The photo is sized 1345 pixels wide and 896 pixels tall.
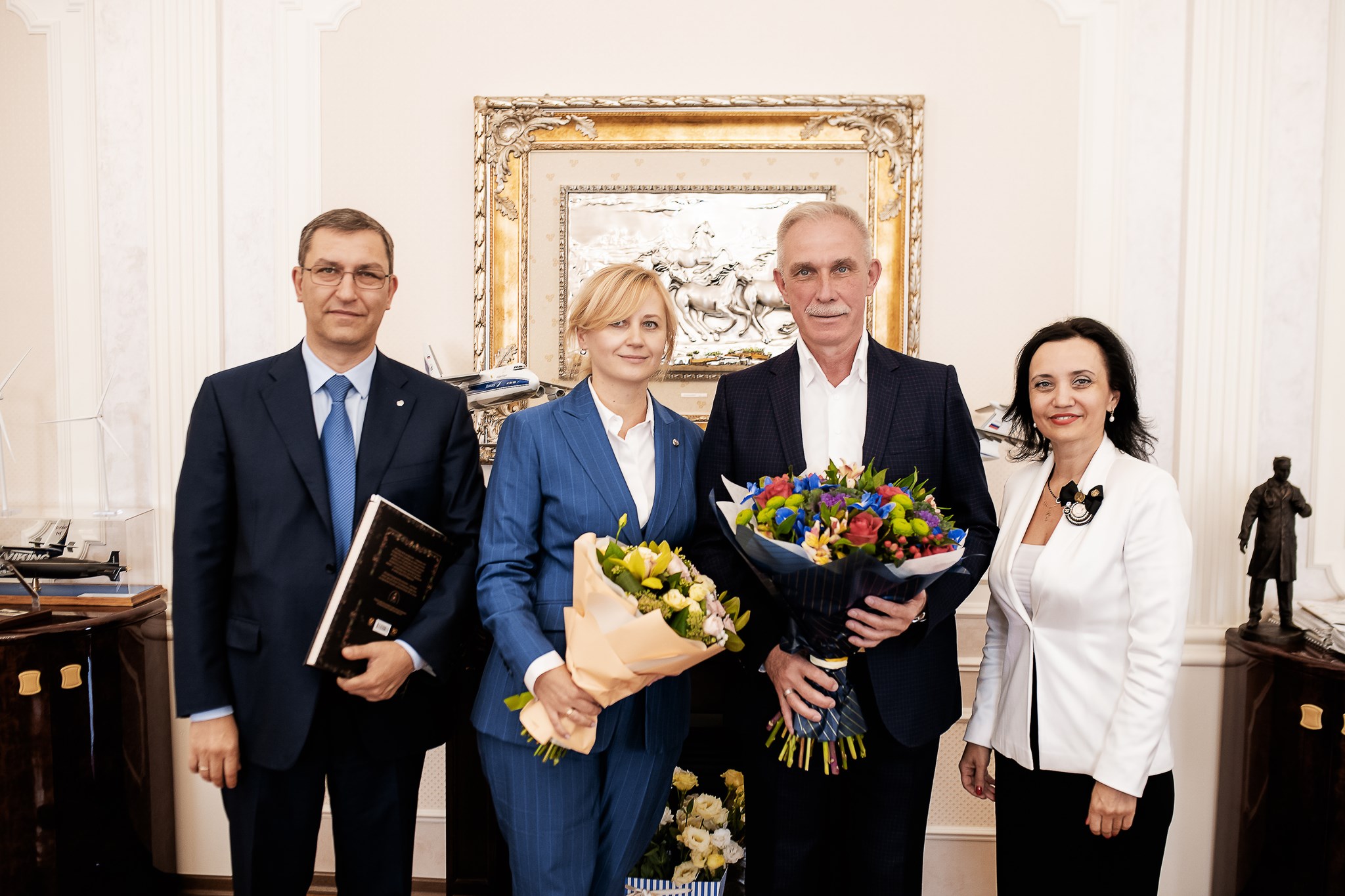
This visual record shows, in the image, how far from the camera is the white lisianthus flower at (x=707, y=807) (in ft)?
7.79

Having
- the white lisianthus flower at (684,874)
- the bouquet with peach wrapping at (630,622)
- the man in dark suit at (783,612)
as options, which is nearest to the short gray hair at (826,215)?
the man in dark suit at (783,612)

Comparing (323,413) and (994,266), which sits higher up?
(994,266)

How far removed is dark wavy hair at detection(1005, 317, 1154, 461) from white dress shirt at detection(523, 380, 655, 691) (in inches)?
39.1

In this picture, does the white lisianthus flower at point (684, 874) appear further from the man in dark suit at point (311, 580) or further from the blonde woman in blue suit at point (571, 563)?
the man in dark suit at point (311, 580)

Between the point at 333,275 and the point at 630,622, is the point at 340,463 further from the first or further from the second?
the point at 630,622

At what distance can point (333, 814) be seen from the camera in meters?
1.85

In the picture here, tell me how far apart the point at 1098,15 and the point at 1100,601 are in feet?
7.15

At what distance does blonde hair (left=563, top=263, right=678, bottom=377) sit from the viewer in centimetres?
174

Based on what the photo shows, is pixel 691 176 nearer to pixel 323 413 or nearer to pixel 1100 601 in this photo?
pixel 323 413

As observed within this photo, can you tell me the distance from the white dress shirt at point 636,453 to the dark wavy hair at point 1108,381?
992 millimetres

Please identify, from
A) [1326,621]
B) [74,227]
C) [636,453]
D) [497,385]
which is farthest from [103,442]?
[1326,621]

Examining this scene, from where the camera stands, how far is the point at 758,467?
72.9 inches

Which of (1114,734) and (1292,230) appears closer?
(1114,734)

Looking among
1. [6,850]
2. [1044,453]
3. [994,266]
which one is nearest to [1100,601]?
[1044,453]
